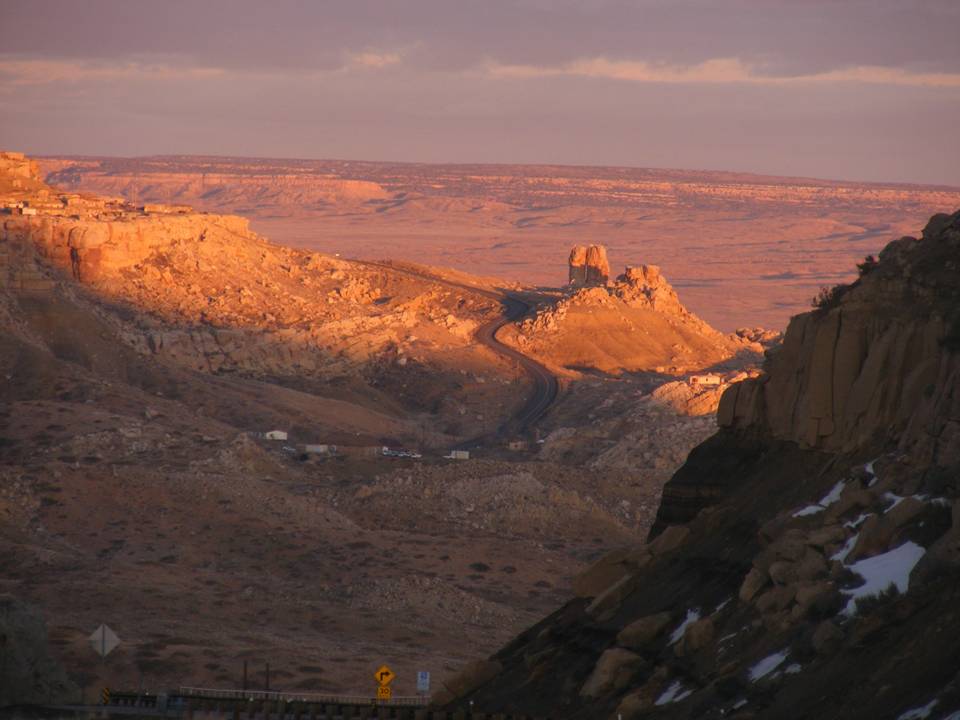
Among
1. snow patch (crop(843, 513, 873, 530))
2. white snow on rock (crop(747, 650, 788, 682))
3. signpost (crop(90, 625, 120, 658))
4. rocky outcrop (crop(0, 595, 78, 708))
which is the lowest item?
signpost (crop(90, 625, 120, 658))

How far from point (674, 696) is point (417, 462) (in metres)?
55.5

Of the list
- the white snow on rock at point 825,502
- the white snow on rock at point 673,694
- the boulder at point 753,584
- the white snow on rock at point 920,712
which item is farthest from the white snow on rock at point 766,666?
the white snow on rock at point 920,712

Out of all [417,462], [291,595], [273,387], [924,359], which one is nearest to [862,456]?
[924,359]

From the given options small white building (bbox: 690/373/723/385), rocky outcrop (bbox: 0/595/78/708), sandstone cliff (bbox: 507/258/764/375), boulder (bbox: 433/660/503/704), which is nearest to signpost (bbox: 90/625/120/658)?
rocky outcrop (bbox: 0/595/78/708)

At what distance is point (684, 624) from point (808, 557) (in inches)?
112

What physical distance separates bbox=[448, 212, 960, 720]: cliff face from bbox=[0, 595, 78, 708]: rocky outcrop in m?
6.88

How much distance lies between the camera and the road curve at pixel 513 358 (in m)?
96.2

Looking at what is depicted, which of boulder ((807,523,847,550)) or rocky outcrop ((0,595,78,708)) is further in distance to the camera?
rocky outcrop ((0,595,78,708))

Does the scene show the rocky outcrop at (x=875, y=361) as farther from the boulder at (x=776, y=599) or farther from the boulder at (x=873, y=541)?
the boulder at (x=776, y=599)

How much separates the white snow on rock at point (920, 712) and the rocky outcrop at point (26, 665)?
1708 centimetres

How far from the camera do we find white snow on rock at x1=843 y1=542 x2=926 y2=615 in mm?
21431

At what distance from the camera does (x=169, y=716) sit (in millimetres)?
30016

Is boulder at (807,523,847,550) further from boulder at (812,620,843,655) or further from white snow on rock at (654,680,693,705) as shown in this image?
boulder at (812,620,843,655)

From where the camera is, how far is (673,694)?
23766 mm
